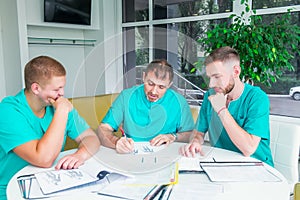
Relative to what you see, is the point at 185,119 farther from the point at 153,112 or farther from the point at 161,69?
the point at 161,69

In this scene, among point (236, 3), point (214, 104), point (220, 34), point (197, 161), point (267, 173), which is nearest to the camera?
point (267, 173)

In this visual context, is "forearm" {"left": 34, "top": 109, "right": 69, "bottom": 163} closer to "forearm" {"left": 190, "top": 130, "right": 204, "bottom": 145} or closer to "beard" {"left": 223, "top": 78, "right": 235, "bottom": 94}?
"forearm" {"left": 190, "top": 130, "right": 204, "bottom": 145}

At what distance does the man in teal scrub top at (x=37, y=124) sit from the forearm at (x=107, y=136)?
0.56 feet

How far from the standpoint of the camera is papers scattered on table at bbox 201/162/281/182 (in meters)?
1.05

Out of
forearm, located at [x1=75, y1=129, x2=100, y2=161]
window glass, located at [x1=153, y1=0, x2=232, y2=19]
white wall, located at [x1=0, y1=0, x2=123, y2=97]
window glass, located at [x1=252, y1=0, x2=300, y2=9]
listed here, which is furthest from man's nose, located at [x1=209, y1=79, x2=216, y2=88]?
window glass, located at [x1=153, y1=0, x2=232, y2=19]

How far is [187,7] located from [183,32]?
366 millimetres

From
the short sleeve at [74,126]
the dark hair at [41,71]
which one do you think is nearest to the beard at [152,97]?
the short sleeve at [74,126]

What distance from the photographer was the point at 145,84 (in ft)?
5.57

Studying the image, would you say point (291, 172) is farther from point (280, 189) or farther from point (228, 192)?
point (228, 192)

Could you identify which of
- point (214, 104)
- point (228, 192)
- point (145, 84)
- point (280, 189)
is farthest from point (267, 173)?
point (145, 84)

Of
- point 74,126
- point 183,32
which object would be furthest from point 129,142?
point 183,32

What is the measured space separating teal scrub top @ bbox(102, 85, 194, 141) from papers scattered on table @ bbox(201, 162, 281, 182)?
54 cm

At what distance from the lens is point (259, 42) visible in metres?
2.33

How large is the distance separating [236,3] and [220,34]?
844 mm
